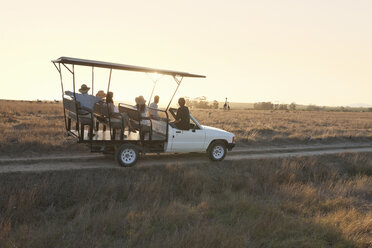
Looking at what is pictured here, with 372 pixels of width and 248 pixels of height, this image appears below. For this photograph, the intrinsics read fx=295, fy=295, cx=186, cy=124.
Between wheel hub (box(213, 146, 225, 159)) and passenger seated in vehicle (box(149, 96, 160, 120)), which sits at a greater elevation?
passenger seated in vehicle (box(149, 96, 160, 120))

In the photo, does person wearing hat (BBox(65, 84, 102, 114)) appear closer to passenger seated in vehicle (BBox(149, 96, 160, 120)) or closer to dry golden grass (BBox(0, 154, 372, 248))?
passenger seated in vehicle (BBox(149, 96, 160, 120))

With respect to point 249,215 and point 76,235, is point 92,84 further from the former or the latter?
point 249,215

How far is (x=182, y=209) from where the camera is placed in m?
7.68

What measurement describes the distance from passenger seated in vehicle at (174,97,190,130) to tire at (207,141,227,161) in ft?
4.90

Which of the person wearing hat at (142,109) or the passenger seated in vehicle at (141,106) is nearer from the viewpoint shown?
the person wearing hat at (142,109)

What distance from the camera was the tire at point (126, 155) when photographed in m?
10.3

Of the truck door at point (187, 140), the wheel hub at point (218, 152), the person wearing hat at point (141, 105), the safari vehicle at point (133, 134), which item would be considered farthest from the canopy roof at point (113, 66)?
the wheel hub at point (218, 152)

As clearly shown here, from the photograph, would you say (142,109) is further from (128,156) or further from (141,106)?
(128,156)

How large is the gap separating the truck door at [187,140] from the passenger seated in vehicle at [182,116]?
19cm

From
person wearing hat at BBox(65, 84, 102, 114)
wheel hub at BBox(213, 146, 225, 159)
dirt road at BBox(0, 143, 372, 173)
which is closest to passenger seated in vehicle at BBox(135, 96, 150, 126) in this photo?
person wearing hat at BBox(65, 84, 102, 114)

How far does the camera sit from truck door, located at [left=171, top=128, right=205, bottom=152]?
11048 mm

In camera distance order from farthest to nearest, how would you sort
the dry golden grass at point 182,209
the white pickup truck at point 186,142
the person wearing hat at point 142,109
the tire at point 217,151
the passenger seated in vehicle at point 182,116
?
the tire at point 217,151
the passenger seated in vehicle at point 182,116
the person wearing hat at point 142,109
the white pickup truck at point 186,142
the dry golden grass at point 182,209

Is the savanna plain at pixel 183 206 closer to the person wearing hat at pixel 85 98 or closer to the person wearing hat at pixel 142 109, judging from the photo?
the person wearing hat at pixel 142 109

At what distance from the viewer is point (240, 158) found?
1314cm
